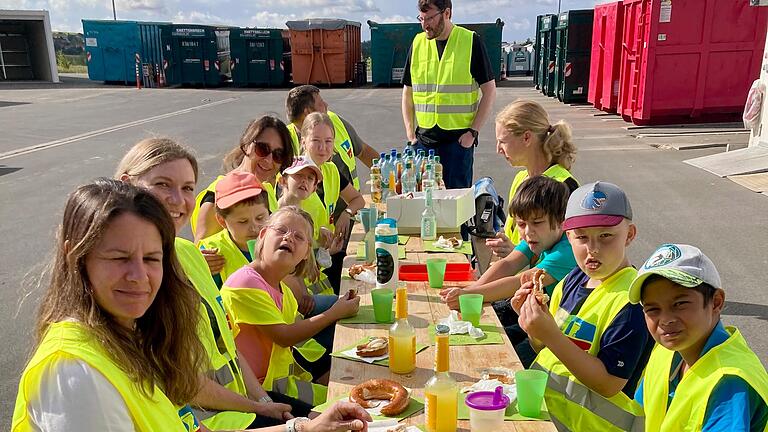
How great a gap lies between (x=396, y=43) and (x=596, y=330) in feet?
84.7

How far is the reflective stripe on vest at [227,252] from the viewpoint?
347 cm

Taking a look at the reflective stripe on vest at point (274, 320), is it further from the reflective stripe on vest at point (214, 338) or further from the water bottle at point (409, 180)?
the water bottle at point (409, 180)

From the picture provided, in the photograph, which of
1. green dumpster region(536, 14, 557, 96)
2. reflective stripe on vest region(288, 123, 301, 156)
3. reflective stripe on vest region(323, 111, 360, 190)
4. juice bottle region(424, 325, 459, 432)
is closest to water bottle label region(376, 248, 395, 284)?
juice bottle region(424, 325, 459, 432)

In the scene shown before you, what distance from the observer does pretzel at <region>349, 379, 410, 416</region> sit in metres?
2.22

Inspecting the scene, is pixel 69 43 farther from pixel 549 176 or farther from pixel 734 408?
pixel 734 408

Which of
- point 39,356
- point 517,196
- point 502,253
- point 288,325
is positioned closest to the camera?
point 39,356

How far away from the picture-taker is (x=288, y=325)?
302 cm

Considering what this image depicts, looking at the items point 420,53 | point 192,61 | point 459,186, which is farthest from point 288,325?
point 192,61

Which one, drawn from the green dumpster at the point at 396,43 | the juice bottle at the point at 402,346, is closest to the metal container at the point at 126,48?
the green dumpster at the point at 396,43

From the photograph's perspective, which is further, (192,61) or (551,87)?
(192,61)

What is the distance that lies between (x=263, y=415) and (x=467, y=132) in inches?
162

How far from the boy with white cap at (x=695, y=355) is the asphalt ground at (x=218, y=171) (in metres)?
1.86

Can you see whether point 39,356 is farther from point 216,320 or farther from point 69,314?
point 216,320

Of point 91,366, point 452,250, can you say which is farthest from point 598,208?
point 91,366
